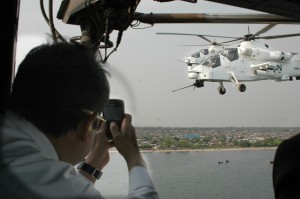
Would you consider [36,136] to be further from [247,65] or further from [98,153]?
[247,65]

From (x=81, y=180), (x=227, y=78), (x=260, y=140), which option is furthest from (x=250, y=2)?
(x=227, y=78)

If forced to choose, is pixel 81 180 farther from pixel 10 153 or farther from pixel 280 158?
pixel 280 158

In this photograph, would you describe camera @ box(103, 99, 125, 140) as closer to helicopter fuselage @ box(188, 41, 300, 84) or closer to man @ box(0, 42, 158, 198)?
man @ box(0, 42, 158, 198)

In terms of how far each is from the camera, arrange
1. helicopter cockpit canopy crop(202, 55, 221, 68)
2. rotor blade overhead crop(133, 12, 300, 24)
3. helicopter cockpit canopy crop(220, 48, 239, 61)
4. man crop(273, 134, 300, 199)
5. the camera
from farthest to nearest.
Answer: helicopter cockpit canopy crop(220, 48, 239, 61), helicopter cockpit canopy crop(202, 55, 221, 68), rotor blade overhead crop(133, 12, 300, 24), the camera, man crop(273, 134, 300, 199)

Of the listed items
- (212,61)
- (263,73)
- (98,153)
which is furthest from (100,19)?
(263,73)

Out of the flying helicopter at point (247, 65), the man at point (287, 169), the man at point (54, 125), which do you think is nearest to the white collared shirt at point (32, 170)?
the man at point (54, 125)

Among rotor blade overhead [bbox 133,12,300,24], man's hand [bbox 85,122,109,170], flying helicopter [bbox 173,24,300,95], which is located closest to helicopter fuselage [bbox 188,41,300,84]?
flying helicopter [bbox 173,24,300,95]
